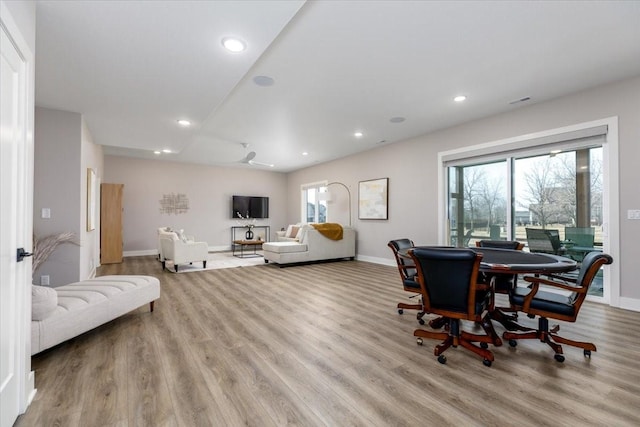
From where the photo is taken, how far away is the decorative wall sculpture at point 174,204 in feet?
27.0

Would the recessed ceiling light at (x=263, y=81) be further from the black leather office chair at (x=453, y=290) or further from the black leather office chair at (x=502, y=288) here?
the black leather office chair at (x=502, y=288)

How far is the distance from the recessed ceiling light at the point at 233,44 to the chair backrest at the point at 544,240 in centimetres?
453

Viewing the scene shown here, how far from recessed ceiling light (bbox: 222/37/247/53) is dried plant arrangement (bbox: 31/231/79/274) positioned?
3.04 meters

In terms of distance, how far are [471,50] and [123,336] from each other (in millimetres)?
4231

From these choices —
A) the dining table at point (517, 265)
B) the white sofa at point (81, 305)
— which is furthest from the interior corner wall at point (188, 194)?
the dining table at point (517, 265)

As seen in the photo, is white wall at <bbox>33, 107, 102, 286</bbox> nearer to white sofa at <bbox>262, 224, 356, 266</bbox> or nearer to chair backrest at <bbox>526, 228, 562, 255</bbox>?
white sofa at <bbox>262, 224, 356, 266</bbox>

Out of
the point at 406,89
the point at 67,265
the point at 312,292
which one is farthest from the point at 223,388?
the point at 406,89

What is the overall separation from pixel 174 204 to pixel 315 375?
7755 millimetres

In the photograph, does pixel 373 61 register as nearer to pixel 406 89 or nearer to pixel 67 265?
pixel 406 89

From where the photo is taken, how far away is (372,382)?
75.0 inches

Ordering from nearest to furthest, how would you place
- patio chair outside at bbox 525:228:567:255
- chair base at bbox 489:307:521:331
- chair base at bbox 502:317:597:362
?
chair base at bbox 502:317:597:362 → chair base at bbox 489:307:521:331 → patio chair outside at bbox 525:228:567:255

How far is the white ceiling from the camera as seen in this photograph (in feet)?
6.92

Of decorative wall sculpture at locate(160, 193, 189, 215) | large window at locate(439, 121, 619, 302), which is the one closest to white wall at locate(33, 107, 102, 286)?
decorative wall sculpture at locate(160, 193, 189, 215)

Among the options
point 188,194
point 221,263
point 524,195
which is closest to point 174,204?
point 188,194
